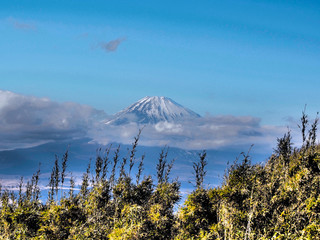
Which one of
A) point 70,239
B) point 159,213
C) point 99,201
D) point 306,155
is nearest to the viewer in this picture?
point 70,239

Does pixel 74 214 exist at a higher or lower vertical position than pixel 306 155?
lower

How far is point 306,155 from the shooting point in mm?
33469

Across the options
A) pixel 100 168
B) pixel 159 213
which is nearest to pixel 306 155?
pixel 159 213

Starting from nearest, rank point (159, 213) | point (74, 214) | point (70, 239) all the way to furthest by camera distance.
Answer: point (70, 239) → point (159, 213) → point (74, 214)

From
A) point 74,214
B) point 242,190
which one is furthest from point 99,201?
point 242,190

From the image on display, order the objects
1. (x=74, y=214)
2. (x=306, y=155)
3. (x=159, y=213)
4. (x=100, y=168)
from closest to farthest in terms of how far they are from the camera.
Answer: (x=159, y=213)
(x=74, y=214)
(x=306, y=155)
(x=100, y=168)

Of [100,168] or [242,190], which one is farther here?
[100,168]

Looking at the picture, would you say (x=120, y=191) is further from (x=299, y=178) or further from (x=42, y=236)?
(x=299, y=178)

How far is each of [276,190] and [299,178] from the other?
7.83 feet

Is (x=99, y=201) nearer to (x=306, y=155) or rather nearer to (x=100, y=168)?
(x=306, y=155)

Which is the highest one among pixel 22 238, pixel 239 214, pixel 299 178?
pixel 299 178

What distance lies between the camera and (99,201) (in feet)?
123

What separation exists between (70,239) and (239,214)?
11.3 m

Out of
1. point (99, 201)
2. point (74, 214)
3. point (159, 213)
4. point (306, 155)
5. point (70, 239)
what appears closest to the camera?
point (70, 239)
